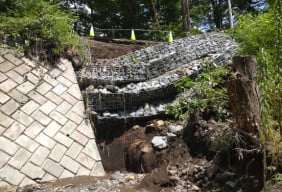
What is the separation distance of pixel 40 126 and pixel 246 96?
251 centimetres

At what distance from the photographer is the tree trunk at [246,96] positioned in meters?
3.10

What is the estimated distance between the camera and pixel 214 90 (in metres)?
4.07

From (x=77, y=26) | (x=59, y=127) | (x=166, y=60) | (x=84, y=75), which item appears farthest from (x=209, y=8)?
(x=59, y=127)

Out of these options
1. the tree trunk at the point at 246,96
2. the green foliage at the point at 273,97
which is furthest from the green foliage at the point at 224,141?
the green foliage at the point at 273,97

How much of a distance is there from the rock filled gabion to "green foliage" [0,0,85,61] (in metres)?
0.49

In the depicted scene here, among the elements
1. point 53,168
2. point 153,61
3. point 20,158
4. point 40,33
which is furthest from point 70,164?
point 153,61

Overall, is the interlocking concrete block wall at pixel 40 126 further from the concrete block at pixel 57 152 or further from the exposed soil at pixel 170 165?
the exposed soil at pixel 170 165

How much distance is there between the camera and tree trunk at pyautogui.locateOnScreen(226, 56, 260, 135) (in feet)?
10.2

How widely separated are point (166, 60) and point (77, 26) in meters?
7.52

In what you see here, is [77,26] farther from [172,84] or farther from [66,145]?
[66,145]

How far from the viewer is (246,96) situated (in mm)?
3104

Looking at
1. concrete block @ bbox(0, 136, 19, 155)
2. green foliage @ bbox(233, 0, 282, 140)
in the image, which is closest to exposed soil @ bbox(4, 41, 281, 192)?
green foliage @ bbox(233, 0, 282, 140)

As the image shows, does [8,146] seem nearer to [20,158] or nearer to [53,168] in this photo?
[20,158]

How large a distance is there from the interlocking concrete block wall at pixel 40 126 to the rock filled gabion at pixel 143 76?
361 millimetres
